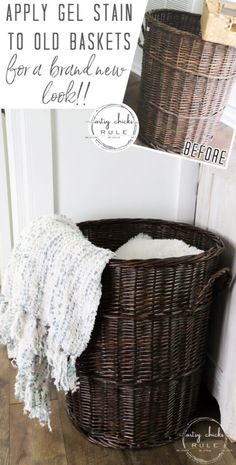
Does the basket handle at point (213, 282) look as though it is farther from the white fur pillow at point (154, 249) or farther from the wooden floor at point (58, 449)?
the wooden floor at point (58, 449)

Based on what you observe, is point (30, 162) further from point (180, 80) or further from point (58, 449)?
point (58, 449)

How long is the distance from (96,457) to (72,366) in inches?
10.7

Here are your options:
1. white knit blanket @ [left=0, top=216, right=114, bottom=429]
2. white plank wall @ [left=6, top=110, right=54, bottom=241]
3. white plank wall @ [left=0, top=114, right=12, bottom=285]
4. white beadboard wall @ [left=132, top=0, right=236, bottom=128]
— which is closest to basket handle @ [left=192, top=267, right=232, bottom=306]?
white knit blanket @ [left=0, top=216, right=114, bottom=429]

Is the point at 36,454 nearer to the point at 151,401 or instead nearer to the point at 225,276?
the point at 151,401

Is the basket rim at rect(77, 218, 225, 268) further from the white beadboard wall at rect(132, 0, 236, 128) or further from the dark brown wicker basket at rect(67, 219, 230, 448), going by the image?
the white beadboard wall at rect(132, 0, 236, 128)

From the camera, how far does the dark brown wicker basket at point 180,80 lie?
893mm

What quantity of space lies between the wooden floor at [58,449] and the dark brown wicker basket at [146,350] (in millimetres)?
27

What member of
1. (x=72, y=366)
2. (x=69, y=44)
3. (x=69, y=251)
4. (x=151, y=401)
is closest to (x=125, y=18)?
(x=69, y=44)

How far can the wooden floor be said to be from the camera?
1.19 meters

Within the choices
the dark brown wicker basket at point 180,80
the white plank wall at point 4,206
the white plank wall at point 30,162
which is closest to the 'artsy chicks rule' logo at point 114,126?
the dark brown wicker basket at point 180,80

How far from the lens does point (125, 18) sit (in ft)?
2.81

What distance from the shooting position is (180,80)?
0.94 meters

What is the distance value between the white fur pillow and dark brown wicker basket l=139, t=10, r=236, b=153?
318mm

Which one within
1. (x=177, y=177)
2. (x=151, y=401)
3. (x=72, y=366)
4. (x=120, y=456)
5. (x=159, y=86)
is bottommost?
(x=120, y=456)
